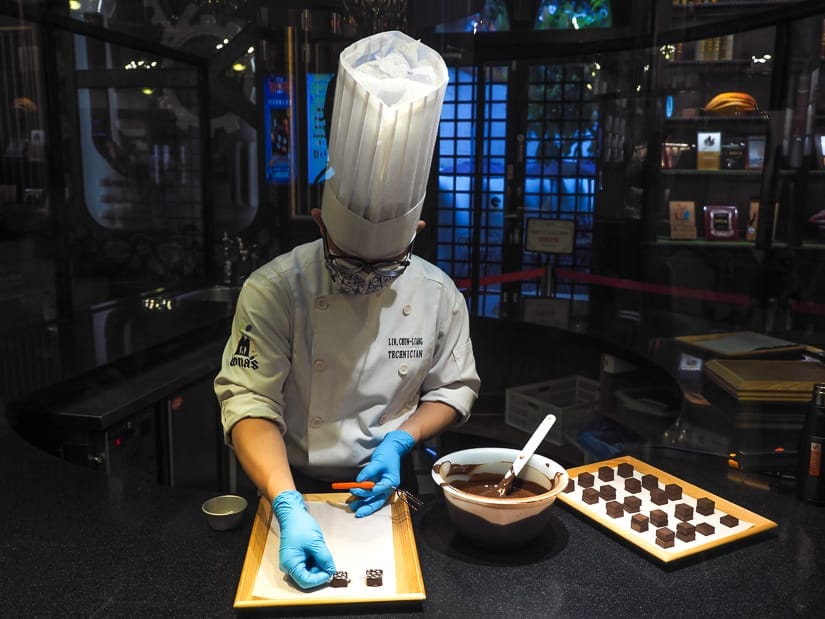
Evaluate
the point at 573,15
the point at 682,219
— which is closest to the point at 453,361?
the point at 573,15

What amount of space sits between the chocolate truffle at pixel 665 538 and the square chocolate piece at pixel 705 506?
14cm

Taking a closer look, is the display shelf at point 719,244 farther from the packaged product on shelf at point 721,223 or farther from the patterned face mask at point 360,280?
the patterned face mask at point 360,280

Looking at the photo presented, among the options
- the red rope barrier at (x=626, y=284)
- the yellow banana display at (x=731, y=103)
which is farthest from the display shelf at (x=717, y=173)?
the red rope barrier at (x=626, y=284)

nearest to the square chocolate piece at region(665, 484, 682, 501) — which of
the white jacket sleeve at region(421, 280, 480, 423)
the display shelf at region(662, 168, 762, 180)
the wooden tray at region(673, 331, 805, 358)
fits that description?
the white jacket sleeve at region(421, 280, 480, 423)

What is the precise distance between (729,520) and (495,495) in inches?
15.9

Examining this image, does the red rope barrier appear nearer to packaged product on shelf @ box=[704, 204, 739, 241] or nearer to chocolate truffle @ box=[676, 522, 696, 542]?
packaged product on shelf @ box=[704, 204, 739, 241]

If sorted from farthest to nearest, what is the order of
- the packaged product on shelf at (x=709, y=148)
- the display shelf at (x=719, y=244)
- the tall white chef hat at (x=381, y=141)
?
the packaged product on shelf at (x=709, y=148), the display shelf at (x=719, y=244), the tall white chef hat at (x=381, y=141)

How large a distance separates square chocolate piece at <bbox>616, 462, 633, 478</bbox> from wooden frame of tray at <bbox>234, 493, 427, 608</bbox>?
428 mm

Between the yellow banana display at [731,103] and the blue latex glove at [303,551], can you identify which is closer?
the blue latex glove at [303,551]

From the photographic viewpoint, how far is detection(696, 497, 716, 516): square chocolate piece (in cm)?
120

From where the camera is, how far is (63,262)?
2.89m

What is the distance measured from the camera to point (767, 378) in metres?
2.01

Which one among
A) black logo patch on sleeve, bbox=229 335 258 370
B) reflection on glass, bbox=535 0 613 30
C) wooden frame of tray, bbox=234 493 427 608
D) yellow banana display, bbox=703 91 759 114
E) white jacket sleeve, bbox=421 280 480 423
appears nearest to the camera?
wooden frame of tray, bbox=234 493 427 608

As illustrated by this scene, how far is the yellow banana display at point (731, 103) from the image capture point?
11.0 ft
